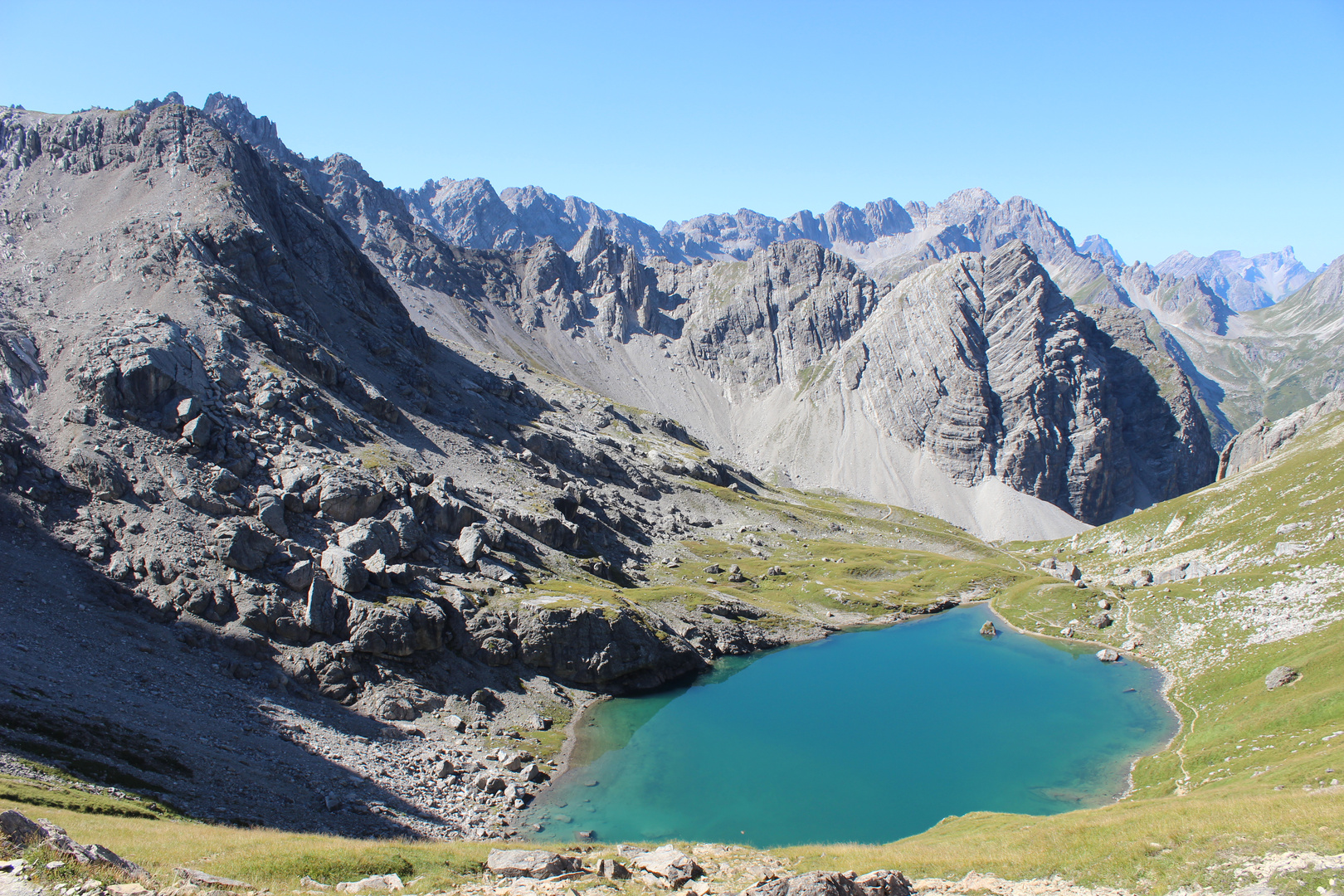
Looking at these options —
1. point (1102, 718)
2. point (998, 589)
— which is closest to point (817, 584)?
point (998, 589)

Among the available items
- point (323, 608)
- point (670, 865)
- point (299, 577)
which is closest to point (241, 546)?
point (299, 577)

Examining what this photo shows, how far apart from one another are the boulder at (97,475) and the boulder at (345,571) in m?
19.9

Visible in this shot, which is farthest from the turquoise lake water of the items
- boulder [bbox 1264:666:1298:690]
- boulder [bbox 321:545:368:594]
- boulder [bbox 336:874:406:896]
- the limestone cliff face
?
the limestone cliff face

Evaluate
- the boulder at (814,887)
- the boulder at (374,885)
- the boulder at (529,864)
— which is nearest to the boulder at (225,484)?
the boulder at (529,864)

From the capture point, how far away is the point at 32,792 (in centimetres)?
3006

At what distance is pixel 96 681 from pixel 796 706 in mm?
61695

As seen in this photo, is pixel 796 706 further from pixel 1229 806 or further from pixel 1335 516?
pixel 1335 516

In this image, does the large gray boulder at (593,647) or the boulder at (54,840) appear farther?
the large gray boulder at (593,647)

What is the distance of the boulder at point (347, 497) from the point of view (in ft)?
258

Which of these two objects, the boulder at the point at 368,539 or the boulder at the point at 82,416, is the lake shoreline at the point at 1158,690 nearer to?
the boulder at the point at 368,539

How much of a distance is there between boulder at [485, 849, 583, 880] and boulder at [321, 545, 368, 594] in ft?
150

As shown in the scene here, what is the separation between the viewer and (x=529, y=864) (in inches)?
1157

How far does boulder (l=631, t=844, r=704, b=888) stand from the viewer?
28.7 m

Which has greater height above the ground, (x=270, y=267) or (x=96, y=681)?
(x=270, y=267)
